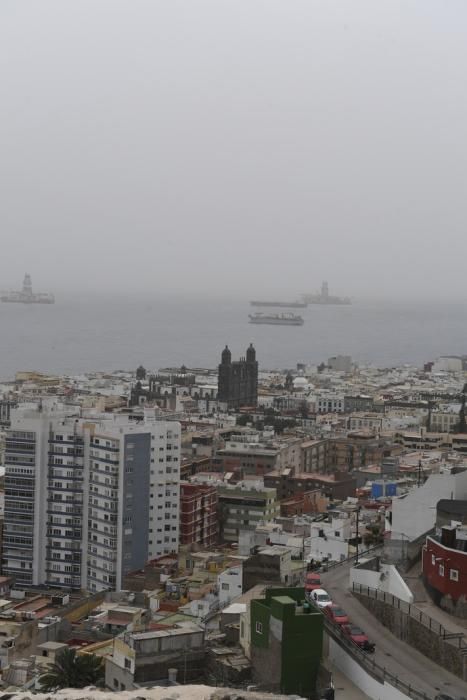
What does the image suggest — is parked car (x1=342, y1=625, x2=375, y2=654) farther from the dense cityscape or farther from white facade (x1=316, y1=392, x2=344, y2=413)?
white facade (x1=316, y1=392, x2=344, y2=413)

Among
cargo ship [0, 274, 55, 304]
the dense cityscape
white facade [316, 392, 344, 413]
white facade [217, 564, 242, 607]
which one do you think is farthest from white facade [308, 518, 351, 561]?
cargo ship [0, 274, 55, 304]

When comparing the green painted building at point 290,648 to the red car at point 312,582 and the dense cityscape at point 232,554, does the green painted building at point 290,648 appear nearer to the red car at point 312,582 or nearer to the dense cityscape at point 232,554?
the dense cityscape at point 232,554

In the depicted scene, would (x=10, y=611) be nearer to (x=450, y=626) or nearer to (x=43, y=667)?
(x=43, y=667)

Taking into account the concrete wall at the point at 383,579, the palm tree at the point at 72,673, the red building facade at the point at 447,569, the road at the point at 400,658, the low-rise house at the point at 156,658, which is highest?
the red building facade at the point at 447,569

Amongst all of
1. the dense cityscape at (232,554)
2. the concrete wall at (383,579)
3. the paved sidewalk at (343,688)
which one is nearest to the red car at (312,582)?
the dense cityscape at (232,554)

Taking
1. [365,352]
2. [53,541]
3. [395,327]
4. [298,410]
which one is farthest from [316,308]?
[53,541]
